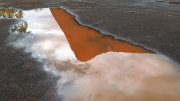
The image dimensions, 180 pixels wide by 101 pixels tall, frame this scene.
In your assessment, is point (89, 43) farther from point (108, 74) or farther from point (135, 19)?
point (135, 19)

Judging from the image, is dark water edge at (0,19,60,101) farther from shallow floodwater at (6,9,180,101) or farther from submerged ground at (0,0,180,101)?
shallow floodwater at (6,9,180,101)

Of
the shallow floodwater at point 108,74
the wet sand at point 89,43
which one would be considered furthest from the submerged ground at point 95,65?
the wet sand at point 89,43

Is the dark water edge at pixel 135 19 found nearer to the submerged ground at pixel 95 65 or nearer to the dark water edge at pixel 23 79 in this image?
the submerged ground at pixel 95 65

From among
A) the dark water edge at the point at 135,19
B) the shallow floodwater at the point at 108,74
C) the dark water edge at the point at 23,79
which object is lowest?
the dark water edge at the point at 23,79

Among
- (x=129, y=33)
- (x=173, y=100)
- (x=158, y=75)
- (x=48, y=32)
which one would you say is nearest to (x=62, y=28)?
(x=48, y=32)

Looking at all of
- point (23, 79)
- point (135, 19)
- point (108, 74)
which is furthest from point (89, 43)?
point (135, 19)
